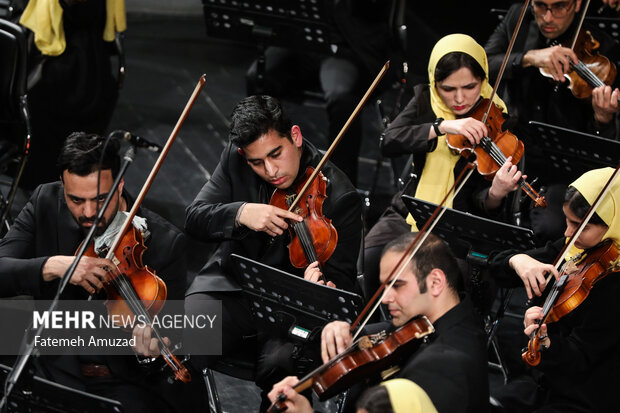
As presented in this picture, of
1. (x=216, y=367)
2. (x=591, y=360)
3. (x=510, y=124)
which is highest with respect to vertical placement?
(x=510, y=124)

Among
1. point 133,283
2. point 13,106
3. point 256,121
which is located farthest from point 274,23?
point 133,283

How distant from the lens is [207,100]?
20.4 feet

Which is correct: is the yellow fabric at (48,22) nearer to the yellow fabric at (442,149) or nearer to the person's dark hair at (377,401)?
the yellow fabric at (442,149)

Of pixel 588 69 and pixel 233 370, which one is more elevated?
pixel 588 69

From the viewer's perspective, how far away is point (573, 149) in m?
3.88

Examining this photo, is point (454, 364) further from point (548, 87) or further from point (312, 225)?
point (548, 87)

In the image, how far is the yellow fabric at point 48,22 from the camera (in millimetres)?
4699

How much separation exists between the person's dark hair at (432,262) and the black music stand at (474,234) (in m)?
0.49

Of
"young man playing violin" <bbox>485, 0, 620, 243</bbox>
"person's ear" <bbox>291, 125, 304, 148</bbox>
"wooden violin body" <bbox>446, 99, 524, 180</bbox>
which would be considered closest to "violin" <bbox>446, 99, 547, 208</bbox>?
"wooden violin body" <bbox>446, 99, 524, 180</bbox>

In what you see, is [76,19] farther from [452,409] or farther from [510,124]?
[452,409]

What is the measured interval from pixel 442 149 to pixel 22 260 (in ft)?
5.84

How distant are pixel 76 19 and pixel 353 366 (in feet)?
9.11

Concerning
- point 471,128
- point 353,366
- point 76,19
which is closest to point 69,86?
point 76,19

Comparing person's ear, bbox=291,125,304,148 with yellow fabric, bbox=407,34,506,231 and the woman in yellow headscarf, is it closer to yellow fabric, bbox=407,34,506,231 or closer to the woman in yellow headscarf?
the woman in yellow headscarf
